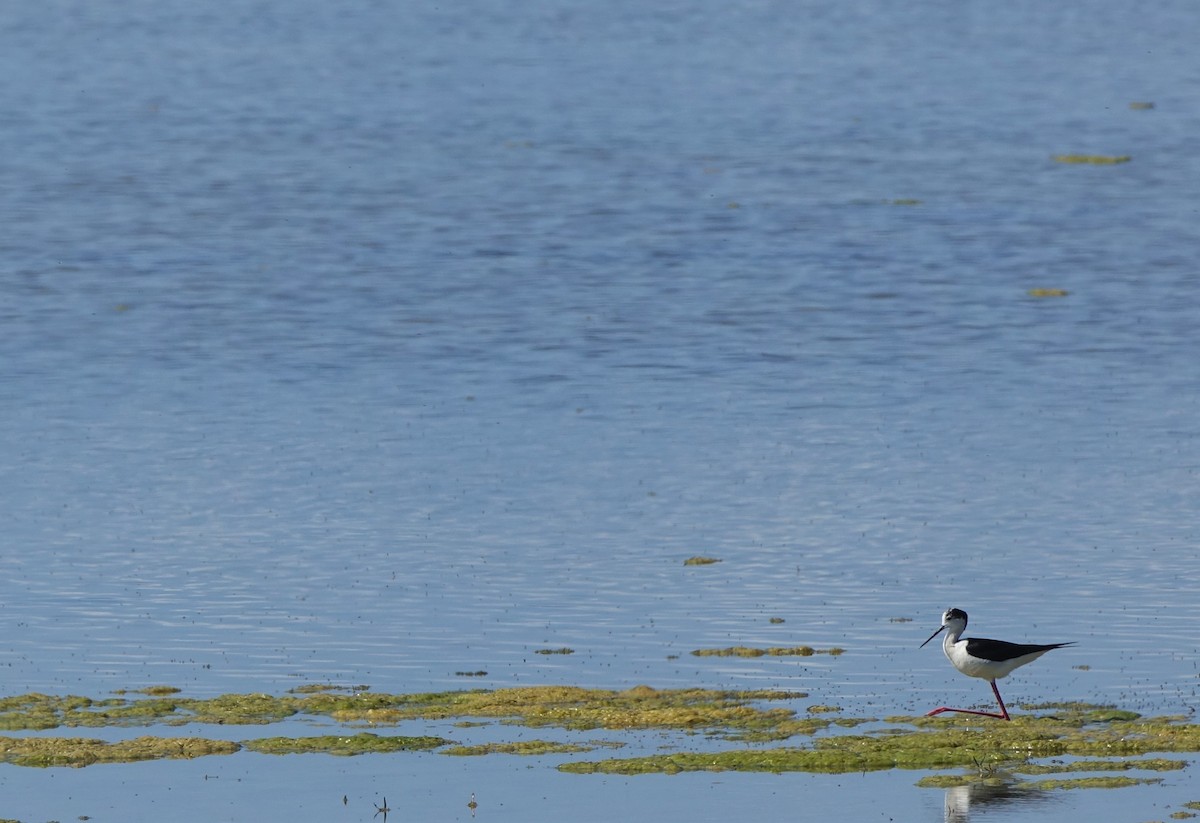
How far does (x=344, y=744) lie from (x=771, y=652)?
5202mm

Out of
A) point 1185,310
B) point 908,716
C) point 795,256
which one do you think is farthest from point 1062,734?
point 795,256

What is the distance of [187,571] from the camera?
28.2 metres

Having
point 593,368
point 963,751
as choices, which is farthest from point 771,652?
point 593,368

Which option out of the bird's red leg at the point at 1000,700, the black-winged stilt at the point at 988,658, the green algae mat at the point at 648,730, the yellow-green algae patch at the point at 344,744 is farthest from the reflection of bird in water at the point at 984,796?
the yellow-green algae patch at the point at 344,744

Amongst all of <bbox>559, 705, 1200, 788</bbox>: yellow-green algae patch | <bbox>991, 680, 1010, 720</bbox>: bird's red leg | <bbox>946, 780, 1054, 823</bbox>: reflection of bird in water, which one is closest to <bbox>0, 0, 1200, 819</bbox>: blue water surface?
<bbox>559, 705, 1200, 788</bbox>: yellow-green algae patch

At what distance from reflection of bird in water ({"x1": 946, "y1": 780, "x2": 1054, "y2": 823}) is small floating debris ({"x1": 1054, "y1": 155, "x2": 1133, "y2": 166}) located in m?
57.3

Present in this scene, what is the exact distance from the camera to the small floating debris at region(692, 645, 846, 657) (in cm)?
2404

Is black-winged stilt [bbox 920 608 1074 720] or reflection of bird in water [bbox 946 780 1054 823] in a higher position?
black-winged stilt [bbox 920 608 1074 720]

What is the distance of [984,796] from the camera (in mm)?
19094

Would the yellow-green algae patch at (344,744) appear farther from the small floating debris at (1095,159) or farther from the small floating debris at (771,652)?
the small floating debris at (1095,159)

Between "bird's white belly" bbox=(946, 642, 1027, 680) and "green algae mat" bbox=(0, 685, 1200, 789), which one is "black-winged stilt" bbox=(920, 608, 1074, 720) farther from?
"green algae mat" bbox=(0, 685, 1200, 789)

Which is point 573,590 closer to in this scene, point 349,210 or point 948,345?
point 948,345

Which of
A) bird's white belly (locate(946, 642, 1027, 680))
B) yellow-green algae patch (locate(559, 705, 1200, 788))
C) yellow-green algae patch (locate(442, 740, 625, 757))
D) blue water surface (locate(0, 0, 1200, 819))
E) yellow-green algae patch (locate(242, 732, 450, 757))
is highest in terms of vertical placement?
blue water surface (locate(0, 0, 1200, 819))

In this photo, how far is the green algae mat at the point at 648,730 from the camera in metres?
20.0
